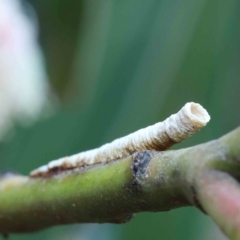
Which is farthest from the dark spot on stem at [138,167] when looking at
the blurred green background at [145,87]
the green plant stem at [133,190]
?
the blurred green background at [145,87]

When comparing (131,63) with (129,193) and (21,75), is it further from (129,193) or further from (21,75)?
(129,193)

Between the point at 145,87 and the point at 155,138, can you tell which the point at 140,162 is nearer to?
the point at 155,138

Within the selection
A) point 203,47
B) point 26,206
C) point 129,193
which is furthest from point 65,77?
point 129,193

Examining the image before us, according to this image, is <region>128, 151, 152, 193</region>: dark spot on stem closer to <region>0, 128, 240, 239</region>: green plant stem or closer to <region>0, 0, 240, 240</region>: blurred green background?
<region>0, 128, 240, 239</region>: green plant stem

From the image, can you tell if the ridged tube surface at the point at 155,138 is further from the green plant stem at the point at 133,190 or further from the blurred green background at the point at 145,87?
the blurred green background at the point at 145,87

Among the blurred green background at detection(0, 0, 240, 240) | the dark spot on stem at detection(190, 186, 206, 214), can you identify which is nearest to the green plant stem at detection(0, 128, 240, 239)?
the dark spot on stem at detection(190, 186, 206, 214)
